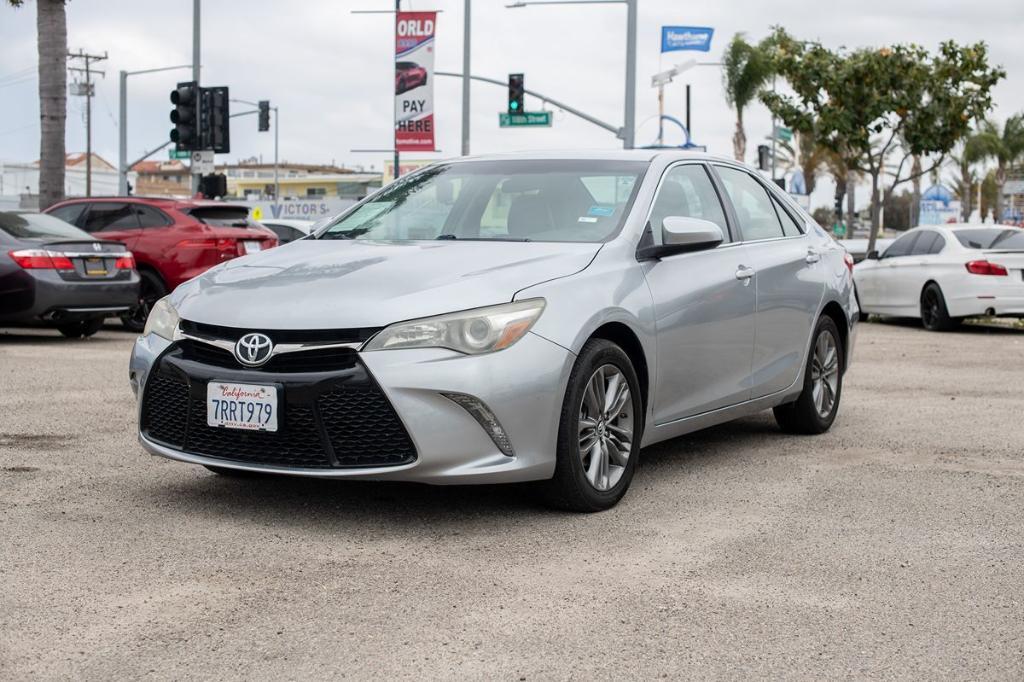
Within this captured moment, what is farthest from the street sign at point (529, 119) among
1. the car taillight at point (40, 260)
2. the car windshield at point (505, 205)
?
the car windshield at point (505, 205)

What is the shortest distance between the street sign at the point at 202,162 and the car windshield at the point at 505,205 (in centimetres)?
1798

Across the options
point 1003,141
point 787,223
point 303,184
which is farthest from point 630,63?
point 303,184

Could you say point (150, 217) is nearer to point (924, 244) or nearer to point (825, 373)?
point (924, 244)

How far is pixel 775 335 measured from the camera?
24.0ft

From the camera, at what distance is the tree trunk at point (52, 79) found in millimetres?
22781

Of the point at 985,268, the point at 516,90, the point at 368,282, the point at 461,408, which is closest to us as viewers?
the point at 461,408

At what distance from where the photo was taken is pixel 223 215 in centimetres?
1648

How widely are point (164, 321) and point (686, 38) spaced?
106 ft

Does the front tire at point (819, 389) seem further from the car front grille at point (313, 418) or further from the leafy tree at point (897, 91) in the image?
the leafy tree at point (897, 91)

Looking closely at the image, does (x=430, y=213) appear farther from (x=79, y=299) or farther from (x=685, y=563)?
(x=79, y=299)

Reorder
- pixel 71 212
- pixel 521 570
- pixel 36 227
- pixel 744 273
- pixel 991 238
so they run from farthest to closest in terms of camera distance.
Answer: pixel 991 238, pixel 71 212, pixel 36 227, pixel 744 273, pixel 521 570

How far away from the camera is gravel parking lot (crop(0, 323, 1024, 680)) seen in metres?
3.89

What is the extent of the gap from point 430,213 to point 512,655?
125 inches

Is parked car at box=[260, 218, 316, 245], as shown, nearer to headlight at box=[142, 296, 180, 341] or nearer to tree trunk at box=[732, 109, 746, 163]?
headlight at box=[142, 296, 180, 341]
